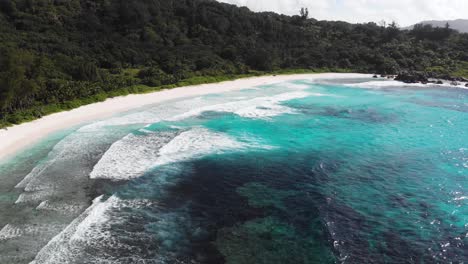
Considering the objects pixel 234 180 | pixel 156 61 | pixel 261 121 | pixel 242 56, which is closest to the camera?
pixel 234 180

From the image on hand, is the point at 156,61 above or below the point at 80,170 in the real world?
above

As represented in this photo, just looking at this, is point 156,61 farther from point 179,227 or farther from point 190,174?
point 179,227

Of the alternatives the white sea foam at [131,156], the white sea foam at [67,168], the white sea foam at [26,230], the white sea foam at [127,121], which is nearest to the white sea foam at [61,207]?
the white sea foam at [67,168]

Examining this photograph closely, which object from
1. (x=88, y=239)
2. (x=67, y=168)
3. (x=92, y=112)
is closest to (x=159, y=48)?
(x=92, y=112)

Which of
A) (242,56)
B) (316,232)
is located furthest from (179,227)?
(242,56)

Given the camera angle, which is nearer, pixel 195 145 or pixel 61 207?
pixel 61 207

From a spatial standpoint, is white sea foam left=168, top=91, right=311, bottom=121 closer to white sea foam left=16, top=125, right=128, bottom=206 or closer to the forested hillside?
white sea foam left=16, top=125, right=128, bottom=206

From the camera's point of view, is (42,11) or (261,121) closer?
(261,121)

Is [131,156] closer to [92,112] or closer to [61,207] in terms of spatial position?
[61,207]
